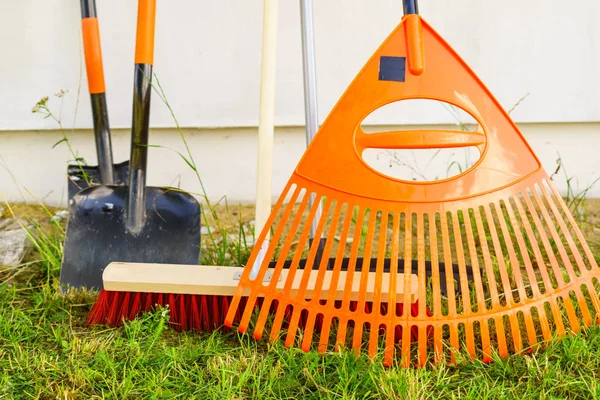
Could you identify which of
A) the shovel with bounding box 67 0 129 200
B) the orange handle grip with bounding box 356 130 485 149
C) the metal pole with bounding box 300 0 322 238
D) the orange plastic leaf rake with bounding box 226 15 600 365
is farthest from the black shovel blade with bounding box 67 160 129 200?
the orange handle grip with bounding box 356 130 485 149

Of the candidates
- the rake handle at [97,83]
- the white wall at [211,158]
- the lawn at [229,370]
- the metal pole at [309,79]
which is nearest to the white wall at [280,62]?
the white wall at [211,158]

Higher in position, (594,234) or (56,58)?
(56,58)

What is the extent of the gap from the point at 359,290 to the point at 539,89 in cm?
142

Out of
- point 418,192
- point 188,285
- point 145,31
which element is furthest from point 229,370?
point 145,31

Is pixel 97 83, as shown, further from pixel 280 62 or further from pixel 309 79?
pixel 309 79

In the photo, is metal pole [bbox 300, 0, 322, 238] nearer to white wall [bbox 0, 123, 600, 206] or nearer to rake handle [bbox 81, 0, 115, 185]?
white wall [bbox 0, 123, 600, 206]

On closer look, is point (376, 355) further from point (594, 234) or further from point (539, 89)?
point (539, 89)

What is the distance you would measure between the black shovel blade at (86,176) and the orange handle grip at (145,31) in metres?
0.50

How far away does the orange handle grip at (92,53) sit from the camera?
210 cm

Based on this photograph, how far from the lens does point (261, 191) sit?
159 centimetres

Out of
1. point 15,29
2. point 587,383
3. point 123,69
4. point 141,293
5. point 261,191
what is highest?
point 15,29

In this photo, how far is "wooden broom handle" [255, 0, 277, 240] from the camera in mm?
1589

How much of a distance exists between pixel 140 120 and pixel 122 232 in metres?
0.38

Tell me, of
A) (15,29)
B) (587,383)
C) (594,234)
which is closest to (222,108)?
(15,29)
